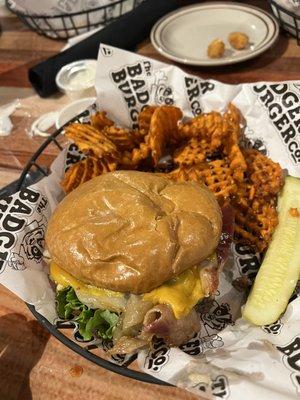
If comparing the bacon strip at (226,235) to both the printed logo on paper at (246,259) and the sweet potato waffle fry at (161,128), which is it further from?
the sweet potato waffle fry at (161,128)

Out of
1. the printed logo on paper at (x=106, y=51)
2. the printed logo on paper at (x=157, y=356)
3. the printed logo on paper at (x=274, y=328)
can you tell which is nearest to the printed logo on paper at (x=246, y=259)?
the printed logo on paper at (x=274, y=328)

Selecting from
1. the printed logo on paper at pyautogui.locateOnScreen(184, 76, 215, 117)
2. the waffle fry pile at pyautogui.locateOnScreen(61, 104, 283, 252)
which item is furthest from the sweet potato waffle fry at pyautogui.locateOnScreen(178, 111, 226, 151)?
the printed logo on paper at pyautogui.locateOnScreen(184, 76, 215, 117)

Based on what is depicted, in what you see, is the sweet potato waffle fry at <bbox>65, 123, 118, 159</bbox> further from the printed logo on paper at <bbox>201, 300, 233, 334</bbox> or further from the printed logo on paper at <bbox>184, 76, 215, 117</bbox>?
the printed logo on paper at <bbox>201, 300, 233, 334</bbox>

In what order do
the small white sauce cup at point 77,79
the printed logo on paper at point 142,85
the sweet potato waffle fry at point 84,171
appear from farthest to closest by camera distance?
the small white sauce cup at point 77,79
the printed logo on paper at point 142,85
the sweet potato waffle fry at point 84,171

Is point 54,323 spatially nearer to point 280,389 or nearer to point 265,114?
point 280,389

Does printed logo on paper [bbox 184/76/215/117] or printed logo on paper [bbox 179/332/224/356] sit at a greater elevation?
printed logo on paper [bbox 184/76/215/117]

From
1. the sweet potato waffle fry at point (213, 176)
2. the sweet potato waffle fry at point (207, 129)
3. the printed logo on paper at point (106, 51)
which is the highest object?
the printed logo on paper at point (106, 51)
